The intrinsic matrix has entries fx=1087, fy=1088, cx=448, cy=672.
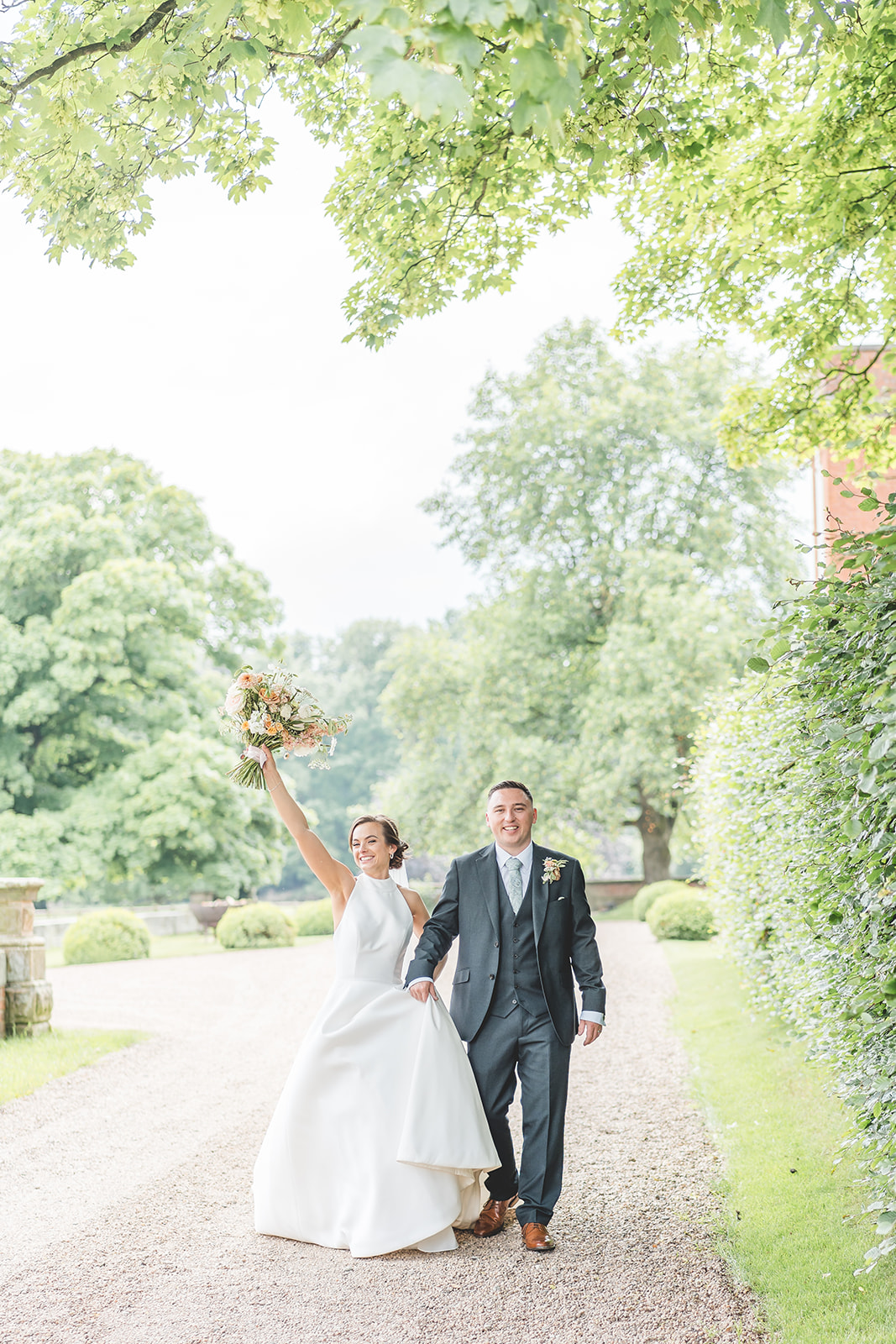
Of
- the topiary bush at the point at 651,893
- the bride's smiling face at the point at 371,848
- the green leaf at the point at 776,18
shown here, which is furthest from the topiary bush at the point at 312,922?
the green leaf at the point at 776,18

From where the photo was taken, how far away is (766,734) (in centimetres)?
709

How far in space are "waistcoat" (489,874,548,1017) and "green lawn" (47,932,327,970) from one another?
1513 centimetres

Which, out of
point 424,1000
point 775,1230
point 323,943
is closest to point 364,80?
point 424,1000

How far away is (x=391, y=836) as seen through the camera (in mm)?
5660

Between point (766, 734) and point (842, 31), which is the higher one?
point (842, 31)

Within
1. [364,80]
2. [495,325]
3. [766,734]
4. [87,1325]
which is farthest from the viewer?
[495,325]

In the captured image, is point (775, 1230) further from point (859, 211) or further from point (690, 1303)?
point (859, 211)

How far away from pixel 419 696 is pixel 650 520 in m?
7.28

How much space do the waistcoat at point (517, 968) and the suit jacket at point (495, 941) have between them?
0.09 ft

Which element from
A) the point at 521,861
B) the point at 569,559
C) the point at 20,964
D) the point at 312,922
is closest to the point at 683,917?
the point at 312,922

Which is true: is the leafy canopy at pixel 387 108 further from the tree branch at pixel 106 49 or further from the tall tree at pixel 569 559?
the tall tree at pixel 569 559

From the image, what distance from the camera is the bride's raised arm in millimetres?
5332

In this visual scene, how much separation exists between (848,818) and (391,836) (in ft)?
8.22

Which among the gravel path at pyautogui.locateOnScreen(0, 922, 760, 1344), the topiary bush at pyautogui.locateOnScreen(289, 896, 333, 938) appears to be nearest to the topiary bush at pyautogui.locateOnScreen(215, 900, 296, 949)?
the topiary bush at pyautogui.locateOnScreen(289, 896, 333, 938)
